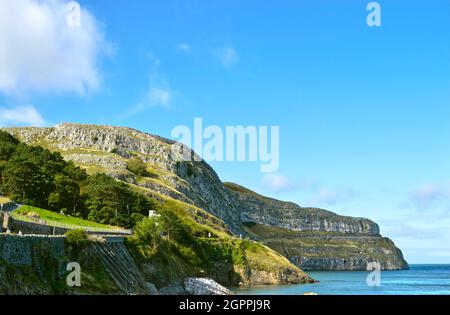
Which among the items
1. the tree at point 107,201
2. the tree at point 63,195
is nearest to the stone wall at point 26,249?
the tree at point 63,195

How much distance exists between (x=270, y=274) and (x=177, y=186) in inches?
2874

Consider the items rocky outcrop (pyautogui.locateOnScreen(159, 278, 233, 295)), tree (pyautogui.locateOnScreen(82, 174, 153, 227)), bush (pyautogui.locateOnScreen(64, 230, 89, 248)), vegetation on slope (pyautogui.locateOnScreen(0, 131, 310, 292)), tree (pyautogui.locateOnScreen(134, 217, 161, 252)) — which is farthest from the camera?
tree (pyautogui.locateOnScreen(82, 174, 153, 227))

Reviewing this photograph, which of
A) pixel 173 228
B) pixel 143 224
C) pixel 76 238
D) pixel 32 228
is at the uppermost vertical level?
pixel 143 224

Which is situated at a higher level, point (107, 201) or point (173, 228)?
point (107, 201)

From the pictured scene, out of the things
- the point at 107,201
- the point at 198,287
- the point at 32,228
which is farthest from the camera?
the point at 107,201

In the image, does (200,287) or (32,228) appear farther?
(200,287)

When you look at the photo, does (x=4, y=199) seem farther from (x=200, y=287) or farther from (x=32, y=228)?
(x=200, y=287)

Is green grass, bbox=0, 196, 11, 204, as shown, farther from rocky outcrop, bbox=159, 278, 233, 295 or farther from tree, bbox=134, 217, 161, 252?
rocky outcrop, bbox=159, 278, 233, 295

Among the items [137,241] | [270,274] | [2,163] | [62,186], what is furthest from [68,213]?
[270,274]

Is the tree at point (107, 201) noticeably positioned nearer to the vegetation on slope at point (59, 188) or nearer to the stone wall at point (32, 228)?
the vegetation on slope at point (59, 188)

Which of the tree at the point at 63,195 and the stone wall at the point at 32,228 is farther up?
the tree at the point at 63,195

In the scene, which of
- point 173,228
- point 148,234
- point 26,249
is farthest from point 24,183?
point 26,249

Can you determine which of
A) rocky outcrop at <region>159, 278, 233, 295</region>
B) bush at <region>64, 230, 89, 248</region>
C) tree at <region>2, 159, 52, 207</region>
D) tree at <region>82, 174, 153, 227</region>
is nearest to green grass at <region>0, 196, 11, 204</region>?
tree at <region>2, 159, 52, 207</region>
